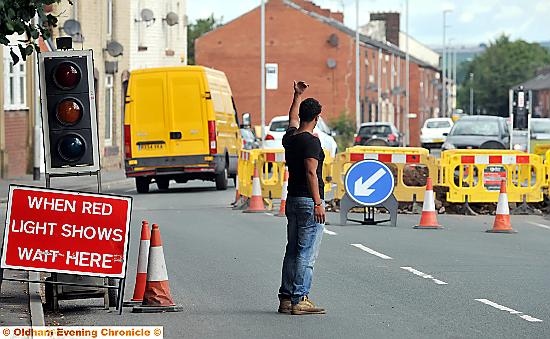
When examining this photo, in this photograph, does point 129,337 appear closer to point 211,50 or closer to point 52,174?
point 52,174

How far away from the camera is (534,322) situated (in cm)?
1038

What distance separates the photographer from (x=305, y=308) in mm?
10891

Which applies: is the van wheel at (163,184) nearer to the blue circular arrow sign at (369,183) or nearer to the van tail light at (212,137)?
the van tail light at (212,137)

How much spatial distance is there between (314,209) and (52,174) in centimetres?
235

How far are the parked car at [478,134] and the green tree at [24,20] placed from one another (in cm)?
2367

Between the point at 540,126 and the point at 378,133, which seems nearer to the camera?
the point at 540,126

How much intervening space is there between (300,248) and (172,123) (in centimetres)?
1714

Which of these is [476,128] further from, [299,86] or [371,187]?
[299,86]

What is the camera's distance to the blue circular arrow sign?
1931 cm

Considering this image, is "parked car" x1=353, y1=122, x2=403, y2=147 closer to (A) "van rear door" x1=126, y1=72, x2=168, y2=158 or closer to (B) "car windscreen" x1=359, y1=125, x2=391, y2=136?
(B) "car windscreen" x1=359, y1=125, x2=391, y2=136

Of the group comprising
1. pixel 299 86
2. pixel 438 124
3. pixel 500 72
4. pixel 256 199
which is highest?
pixel 500 72

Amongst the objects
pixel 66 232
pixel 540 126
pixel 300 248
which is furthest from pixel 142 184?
pixel 66 232

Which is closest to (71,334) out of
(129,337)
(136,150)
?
(129,337)

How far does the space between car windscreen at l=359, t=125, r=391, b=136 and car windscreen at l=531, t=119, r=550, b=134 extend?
14.4 meters
